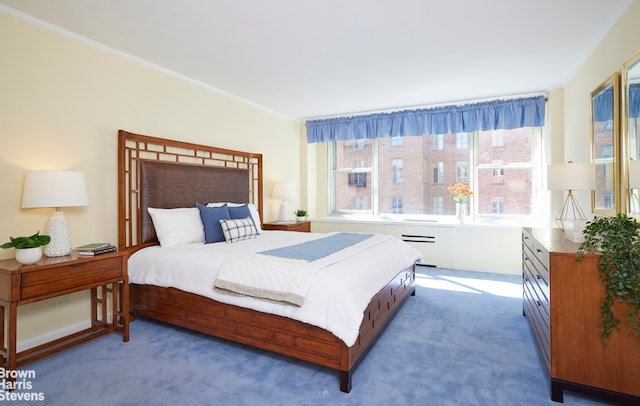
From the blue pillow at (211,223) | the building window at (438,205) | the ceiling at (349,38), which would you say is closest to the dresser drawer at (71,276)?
the blue pillow at (211,223)

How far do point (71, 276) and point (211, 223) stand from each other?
126cm

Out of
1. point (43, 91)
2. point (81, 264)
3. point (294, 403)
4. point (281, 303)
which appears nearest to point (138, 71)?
point (43, 91)

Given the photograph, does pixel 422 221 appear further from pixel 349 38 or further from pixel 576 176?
pixel 349 38

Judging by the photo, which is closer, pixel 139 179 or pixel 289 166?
pixel 139 179

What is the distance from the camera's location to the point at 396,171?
5.57 meters

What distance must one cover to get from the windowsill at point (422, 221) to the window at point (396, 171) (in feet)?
2.10

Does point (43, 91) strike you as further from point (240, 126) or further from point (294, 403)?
point (294, 403)

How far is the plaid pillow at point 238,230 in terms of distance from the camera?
329cm

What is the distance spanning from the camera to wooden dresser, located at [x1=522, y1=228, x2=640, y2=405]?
168 centimetres

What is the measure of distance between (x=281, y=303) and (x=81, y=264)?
1476mm

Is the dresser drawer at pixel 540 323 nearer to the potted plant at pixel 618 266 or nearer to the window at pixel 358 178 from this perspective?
the potted plant at pixel 618 266

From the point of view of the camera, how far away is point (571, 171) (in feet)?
7.88

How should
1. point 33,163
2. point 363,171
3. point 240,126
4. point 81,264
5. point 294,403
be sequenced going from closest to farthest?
point 294,403
point 81,264
point 33,163
point 240,126
point 363,171

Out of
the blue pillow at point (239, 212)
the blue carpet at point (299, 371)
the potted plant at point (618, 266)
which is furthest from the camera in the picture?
the blue pillow at point (239, 212)
